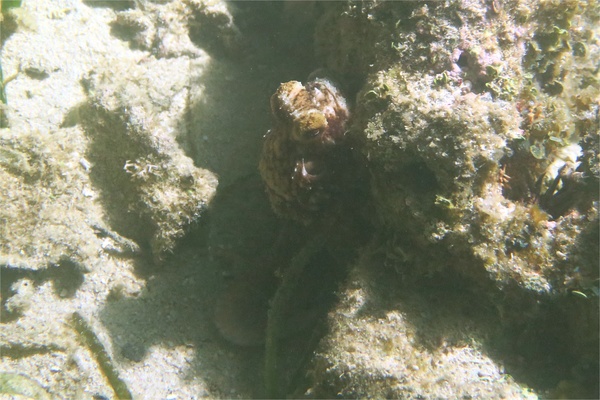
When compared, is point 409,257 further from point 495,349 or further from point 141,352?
point 141,352

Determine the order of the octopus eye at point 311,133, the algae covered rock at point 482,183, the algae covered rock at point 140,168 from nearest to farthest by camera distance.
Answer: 1. the algae covered rock at point 482,183
2. the octopus eye at point 311,133
3. the algae covered rock at point 140,168

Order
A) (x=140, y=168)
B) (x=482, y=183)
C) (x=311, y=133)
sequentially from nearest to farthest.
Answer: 1. (x=482, y=183)
2. (x=311, y=133)
3. (x=140, y=168)

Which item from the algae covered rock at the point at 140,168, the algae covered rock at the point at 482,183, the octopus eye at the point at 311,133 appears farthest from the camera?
the algae covered rock at the point at 140,168

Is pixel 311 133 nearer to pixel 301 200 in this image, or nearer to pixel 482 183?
pixel 301 200

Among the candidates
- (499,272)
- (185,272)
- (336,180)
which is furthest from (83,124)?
(499,272)

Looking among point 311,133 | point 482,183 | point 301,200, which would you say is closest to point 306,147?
point 311,133

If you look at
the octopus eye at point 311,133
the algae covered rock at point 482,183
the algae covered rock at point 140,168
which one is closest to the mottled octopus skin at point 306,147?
the octopus eye at point 311,133

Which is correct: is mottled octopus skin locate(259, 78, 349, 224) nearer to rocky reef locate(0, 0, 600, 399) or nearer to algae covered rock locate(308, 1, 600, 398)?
rocky reef locate(0, 0, 600, 399)

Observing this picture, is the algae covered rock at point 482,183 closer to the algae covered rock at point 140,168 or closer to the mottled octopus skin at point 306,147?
the mottled octopus skin at point 306,147

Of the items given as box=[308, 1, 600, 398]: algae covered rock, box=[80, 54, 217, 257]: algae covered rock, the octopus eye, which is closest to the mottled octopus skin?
the octopus eye
